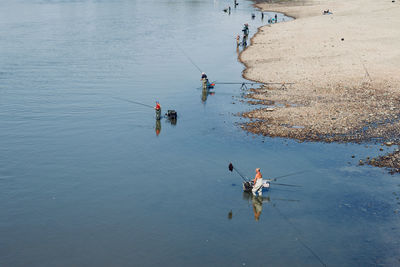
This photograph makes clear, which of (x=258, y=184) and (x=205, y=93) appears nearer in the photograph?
(x=258, y=184)

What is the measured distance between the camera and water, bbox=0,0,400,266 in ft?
68.2

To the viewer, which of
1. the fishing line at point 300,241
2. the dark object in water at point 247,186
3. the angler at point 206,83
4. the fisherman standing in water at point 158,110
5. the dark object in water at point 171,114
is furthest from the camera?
the angler at point 206,83

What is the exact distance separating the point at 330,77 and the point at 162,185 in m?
25.4

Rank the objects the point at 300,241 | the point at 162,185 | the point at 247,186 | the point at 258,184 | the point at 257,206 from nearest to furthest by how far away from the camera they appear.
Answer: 1. the point at 300,241
2. the point at 257,206
3. the point at 258,184
4. the point at 247,186
5. the point at 162,185

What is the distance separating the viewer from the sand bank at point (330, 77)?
33562mm

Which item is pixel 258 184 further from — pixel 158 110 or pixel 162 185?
pixel 158 110

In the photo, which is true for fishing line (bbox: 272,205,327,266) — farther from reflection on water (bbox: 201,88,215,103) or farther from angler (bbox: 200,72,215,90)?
angler (bbox: 200,72,215,90)

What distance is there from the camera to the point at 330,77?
148 feet

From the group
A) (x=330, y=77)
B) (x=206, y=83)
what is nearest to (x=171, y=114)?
(x=206, y=83)

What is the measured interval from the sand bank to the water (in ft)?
8.03

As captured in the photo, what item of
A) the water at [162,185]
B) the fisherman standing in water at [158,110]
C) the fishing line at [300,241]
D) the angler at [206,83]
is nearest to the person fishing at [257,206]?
the water at [162,185]

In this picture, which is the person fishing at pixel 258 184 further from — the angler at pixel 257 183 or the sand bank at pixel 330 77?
the sand bank at pixel 330 77

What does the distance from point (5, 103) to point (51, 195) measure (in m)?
18.5

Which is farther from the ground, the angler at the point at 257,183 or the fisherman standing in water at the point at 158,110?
the fisherman standing in water at the point at 158,110
